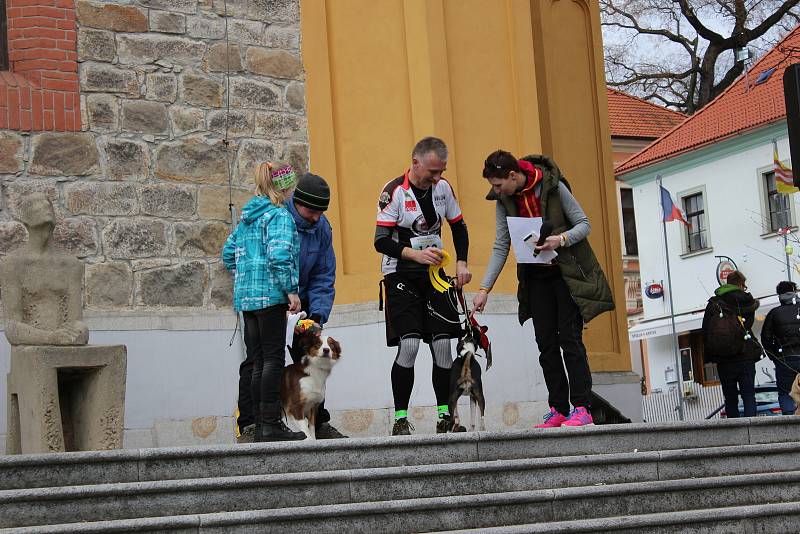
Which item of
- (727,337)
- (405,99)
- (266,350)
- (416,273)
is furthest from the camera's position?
(727,337)

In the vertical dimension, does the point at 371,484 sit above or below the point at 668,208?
below

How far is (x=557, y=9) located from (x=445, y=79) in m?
3.27

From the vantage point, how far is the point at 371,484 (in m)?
7.27

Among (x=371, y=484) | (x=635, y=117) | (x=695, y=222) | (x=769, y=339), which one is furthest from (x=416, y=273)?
(x=635, y=117)

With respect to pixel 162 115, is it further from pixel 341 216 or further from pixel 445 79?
pixel 445 79

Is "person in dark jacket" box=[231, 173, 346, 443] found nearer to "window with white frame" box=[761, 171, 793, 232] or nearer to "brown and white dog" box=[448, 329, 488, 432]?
"brown and white dog" box=[448, 329, 488, 432]

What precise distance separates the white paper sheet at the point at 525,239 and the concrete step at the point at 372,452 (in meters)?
1.25

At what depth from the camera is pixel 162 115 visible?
11.9 meters

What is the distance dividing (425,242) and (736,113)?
2865cm

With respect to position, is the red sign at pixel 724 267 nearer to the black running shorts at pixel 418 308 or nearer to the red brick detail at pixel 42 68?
the red brick detail at pixel 42 68

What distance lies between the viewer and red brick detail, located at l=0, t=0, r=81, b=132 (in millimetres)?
11383

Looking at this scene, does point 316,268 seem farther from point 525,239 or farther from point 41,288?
point 41,288

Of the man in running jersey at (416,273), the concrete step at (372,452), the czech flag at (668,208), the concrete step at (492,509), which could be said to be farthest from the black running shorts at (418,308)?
the czech flag at (668,208)

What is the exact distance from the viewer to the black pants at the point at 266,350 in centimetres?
846
